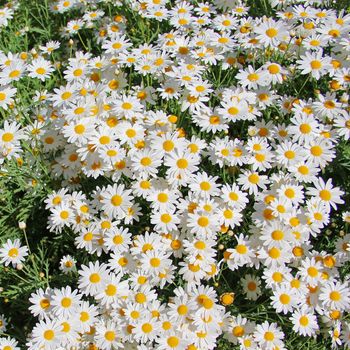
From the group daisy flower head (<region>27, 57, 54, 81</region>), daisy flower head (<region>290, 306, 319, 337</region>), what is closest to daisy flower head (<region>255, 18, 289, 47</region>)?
daisy flower head (<region>27, 57, 54, 81</region>)

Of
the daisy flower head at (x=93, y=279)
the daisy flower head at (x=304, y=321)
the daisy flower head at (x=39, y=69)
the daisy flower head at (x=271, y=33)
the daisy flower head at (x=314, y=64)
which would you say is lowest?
the daisy flower head at (x=304, y=321)

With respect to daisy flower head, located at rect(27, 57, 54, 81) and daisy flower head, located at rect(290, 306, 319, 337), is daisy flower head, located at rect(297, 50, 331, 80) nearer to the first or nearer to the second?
daisy flower head, located at rect(290, 306, 319, 337)

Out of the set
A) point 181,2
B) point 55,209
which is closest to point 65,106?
point 55,209

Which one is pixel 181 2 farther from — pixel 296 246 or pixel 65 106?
pixel 296 246

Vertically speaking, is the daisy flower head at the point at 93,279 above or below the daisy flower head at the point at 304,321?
above

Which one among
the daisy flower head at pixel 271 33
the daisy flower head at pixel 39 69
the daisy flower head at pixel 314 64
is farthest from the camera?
the daisy flower head at pixel 39 69

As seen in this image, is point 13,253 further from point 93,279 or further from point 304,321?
point 304,321

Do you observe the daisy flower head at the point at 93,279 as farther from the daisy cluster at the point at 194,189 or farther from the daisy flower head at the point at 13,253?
the daisy flower head at the point at 13,253

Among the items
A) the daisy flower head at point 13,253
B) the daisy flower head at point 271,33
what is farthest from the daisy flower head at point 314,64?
the daisy flower head at point 13,253
